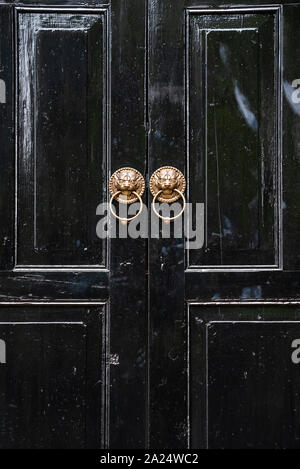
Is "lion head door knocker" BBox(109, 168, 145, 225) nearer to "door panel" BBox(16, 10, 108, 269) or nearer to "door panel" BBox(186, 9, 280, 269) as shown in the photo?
"door panel" BBox(16, 10, 108, 269)

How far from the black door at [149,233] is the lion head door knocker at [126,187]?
1.9 inches

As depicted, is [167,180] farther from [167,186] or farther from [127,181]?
[127,181]

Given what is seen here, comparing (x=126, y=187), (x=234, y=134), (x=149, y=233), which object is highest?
(x=234, y=134)

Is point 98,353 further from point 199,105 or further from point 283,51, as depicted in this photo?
point 283,51

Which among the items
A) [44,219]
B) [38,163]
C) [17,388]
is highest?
[38,163]

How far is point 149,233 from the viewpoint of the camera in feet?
7.44

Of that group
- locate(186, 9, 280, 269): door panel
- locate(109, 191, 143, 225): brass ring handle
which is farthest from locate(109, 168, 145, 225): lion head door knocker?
locate(186, 9, 280, 269): door panel

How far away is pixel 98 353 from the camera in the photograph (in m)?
2.26

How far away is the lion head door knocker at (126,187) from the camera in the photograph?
223 centimetres

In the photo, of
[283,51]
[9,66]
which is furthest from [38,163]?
[283,51]

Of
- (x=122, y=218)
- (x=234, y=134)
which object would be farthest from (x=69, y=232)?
(x=234, y=134)

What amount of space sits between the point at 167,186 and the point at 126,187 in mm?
152

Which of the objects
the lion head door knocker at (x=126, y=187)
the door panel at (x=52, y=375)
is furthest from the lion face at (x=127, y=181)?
the door panel at (x=52, y=375)
